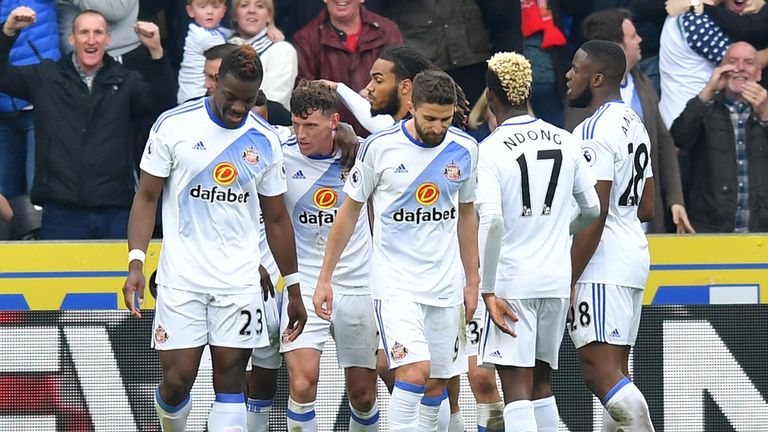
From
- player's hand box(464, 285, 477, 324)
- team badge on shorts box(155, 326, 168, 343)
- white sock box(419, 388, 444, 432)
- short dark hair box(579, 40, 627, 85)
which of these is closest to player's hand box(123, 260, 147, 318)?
team badge on shorts box(155, 326, 168, 343)

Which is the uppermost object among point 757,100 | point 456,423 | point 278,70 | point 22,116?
point 757,100

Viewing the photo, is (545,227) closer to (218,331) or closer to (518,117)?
(518,117)

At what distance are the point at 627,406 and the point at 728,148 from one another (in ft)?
11.1

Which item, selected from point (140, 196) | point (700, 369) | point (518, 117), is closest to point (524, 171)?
point (518, 117)

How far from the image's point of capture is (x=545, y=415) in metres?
8.87

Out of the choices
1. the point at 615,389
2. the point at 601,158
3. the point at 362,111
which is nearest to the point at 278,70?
the point at 362,111

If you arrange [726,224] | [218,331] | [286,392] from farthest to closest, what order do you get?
[726,224]
[286,392]
[218,331]

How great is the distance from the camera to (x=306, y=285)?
9.28 meters

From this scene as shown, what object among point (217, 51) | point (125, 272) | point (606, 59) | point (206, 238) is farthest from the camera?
point (217, 51)

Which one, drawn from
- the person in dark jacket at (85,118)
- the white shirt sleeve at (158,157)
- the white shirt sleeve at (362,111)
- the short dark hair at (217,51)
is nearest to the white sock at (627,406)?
the white shirt sleeve at (362,111)

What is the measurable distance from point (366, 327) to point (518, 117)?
5.46 feet

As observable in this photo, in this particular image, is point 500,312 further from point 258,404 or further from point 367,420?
point 258,404

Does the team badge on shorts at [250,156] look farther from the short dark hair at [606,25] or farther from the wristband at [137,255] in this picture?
the short dark hair at [606,25]

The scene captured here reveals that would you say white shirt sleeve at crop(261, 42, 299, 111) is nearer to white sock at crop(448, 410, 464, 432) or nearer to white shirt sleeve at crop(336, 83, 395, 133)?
white shirt sleeve at crop(336, 83, 395, 133)
